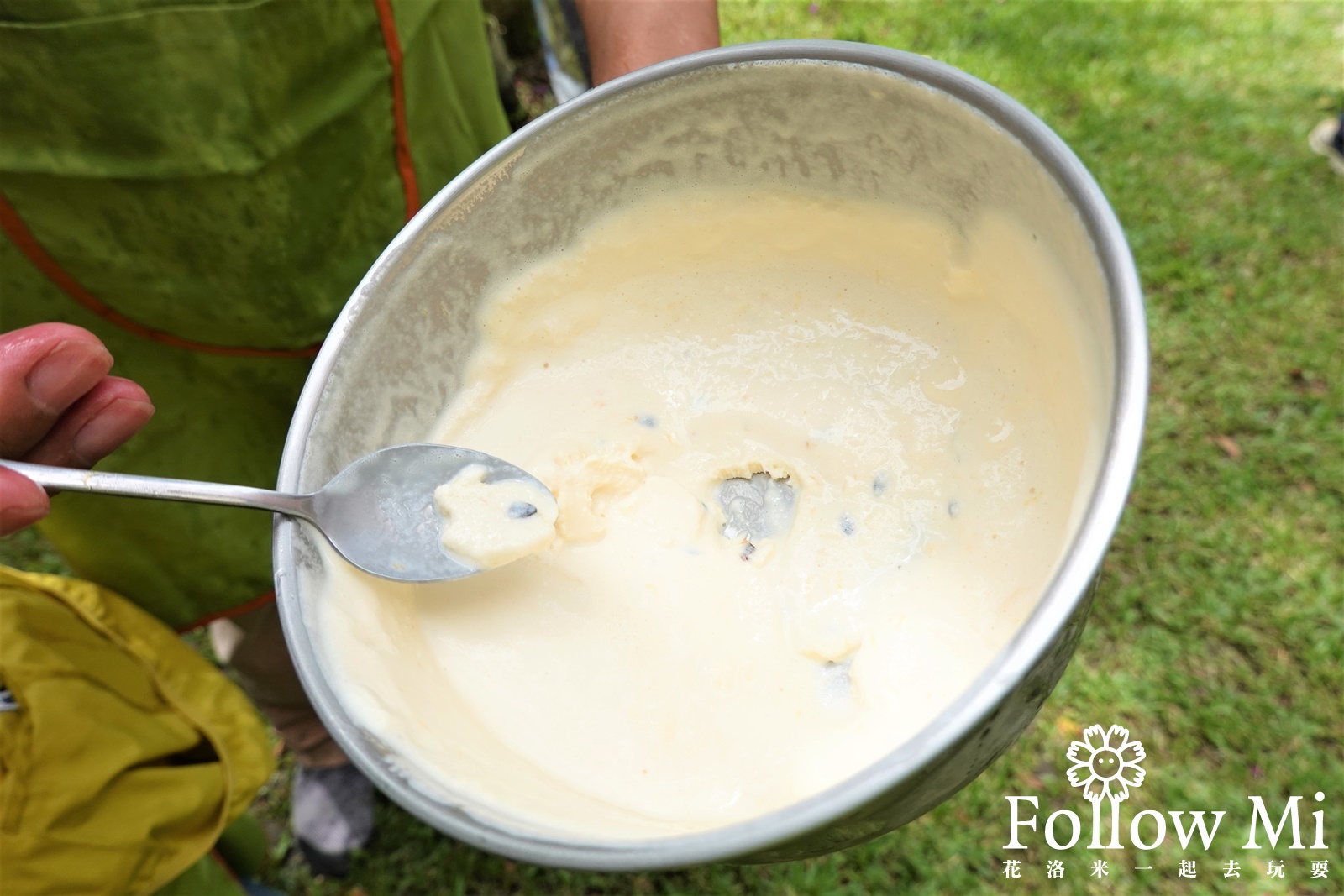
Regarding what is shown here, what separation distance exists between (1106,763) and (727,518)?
1.15 metres

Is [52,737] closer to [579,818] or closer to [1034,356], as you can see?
[579,818]

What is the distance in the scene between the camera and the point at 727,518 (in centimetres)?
91

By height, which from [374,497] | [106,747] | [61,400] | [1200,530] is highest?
[61,400]

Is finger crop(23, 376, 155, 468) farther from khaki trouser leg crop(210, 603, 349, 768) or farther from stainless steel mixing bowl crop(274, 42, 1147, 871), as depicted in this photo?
khaki trouser leg crop(210, 603, 349, 768)

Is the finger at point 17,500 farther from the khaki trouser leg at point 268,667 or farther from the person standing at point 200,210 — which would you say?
the khaki trouser leg at point 268,667

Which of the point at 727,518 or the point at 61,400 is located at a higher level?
the point at 61,400

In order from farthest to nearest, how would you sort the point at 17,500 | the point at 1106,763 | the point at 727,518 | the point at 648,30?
the point at 1106,763, the point at 648,30, the point at 727,518, the point at 17,500

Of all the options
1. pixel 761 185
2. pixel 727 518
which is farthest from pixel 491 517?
pixel 761 185

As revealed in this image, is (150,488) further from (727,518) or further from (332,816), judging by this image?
Answer: (332,816)

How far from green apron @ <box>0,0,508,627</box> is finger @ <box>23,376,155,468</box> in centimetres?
23

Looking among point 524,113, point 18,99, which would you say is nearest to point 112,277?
point 18,99

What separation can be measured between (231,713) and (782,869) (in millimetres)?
957

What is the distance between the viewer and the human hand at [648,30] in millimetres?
1053

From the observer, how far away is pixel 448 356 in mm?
915
